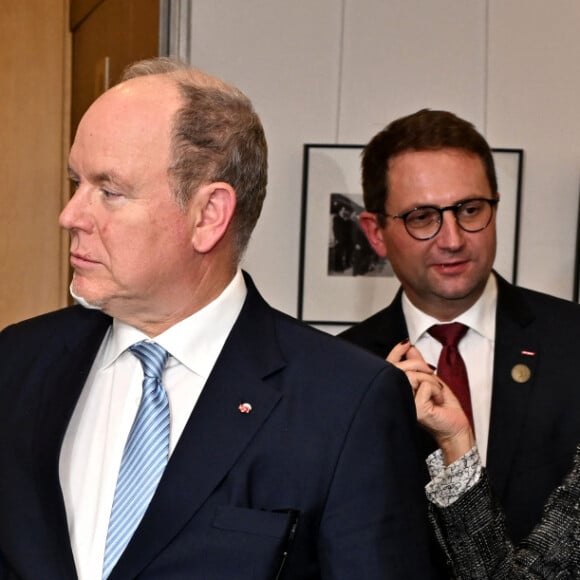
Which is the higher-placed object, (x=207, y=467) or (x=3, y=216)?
(x=3, y=216)

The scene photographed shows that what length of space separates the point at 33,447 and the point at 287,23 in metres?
2.11

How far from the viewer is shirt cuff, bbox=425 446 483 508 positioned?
80.4 inches

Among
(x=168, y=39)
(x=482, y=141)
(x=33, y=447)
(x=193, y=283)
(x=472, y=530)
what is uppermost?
(x=168, y=39)

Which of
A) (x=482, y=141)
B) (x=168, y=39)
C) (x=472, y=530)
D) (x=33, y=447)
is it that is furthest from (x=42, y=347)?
(x=168, y=39)

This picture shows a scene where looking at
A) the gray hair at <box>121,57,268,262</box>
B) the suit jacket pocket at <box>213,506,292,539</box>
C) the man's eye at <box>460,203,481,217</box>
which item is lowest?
the suit jacket pocket at <box>213,506,292,539</box>

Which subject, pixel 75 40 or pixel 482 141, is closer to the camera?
pixel 482 141

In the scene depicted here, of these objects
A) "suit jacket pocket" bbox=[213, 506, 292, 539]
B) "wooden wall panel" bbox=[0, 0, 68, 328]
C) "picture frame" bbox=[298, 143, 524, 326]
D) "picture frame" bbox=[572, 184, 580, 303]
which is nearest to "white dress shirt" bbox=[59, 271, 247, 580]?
"suit jacket pocket" bbox=[213, 506, 292, 539]

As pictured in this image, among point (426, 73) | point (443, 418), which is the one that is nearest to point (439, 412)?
point (443, 418)

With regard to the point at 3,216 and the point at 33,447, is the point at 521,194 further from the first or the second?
the point at 33,447

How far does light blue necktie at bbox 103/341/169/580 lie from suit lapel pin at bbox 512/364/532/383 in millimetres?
895

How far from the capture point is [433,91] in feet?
11.8

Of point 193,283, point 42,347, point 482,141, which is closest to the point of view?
point 193,283

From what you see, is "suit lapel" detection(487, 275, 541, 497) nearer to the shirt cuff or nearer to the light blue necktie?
the shirt cuff

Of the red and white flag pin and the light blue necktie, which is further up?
the red and white flag pin
